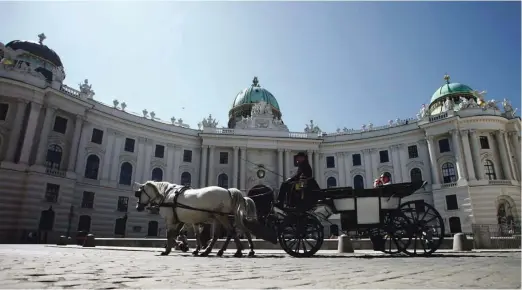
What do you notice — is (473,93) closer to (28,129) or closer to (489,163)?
(489,163)

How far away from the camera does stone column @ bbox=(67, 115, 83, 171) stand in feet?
95.7

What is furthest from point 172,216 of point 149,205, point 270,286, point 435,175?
point 435,175

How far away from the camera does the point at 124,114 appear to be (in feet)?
115

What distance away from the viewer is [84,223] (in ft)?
96.0

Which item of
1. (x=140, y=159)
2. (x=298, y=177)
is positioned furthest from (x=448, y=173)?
(x=140, y=159)

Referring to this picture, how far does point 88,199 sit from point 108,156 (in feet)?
16.2

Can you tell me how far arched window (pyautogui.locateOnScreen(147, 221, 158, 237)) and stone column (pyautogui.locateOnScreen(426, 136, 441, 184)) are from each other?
31757 millimetres

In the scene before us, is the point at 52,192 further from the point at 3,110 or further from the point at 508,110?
the point at 508,110

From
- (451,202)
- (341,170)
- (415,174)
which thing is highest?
(341,170)

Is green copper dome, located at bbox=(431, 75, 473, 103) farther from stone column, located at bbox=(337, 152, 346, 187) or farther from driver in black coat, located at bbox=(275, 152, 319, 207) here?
driver in black coat, located at bbox=(275, 152, 319, 207)

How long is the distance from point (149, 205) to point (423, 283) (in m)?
9.33

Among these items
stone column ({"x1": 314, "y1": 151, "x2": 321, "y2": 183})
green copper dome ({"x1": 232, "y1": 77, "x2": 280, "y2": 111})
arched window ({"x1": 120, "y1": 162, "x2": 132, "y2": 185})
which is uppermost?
green copper dome ({"x1": 232, "y1": 77, "x2": 280, "y2": 111})

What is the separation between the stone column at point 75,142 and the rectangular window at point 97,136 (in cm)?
152

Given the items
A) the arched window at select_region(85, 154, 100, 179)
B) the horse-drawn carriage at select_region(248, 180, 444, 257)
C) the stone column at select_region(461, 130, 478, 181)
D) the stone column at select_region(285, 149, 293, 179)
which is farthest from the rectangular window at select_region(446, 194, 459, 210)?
the arched window at select_region(85, 154, 100, 179)
